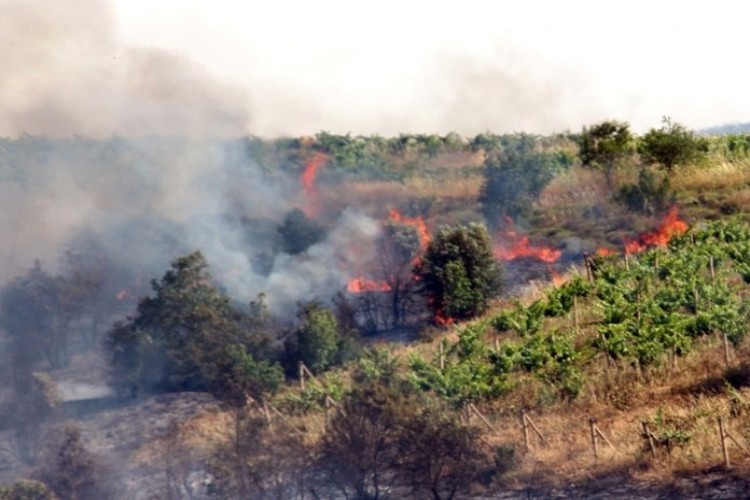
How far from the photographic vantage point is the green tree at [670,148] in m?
49.5

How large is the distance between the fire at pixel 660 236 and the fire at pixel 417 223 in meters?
6.99

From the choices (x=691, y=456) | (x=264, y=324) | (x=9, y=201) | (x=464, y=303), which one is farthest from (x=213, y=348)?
(x=9, y=201)

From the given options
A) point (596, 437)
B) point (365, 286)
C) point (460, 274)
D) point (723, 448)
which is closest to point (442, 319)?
point (460, 274)

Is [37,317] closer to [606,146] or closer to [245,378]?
[245,378]

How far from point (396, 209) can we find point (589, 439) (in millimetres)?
29506

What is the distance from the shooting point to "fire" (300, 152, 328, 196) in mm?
58875

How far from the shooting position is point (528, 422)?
1045 inches

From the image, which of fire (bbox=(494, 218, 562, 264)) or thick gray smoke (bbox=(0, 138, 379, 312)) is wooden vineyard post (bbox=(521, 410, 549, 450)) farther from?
fire (bbox=(494, 218, 562, 264))

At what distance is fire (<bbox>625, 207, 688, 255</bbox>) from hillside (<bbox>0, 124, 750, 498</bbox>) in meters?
0.19

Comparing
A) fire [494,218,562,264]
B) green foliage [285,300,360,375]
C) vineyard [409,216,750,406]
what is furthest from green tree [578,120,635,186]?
green foliage [285,300,360,375]

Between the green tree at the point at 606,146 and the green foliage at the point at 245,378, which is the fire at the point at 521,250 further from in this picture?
the green foliage at the point at 245,378

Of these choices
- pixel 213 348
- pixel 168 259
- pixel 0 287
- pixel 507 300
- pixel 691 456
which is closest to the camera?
pixel 691 456

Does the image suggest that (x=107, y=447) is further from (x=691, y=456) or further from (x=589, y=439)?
(x=691, y=456)

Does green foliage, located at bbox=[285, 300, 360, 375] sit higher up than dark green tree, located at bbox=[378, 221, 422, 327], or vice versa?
dark green tree, located at bbox=[378, 221, 422, 327]
